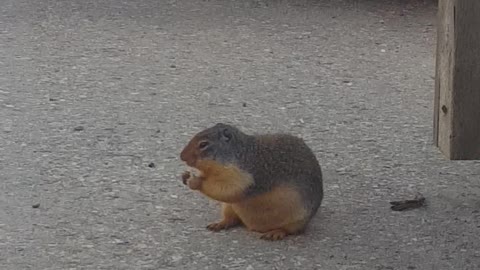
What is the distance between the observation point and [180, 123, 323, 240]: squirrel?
12.6 ft

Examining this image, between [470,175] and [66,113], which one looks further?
[66,113]

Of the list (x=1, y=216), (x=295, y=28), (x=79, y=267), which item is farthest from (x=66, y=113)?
(x=295, y=28)

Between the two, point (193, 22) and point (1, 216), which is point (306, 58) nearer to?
point (193, 22)

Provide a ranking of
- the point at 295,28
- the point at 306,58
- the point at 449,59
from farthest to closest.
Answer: the point at 295,28 < the point at 306,58 < the point at 449,59

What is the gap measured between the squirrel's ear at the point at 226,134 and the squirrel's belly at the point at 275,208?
22 centimetres

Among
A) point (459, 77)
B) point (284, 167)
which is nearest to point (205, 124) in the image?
point (284, 167)

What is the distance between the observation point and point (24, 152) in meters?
4.92

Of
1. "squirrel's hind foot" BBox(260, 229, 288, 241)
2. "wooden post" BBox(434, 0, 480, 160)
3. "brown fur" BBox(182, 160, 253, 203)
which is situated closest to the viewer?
"wooden post" BBox(434, 0, 480, 160)

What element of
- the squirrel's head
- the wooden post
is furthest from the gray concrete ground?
the wooden post

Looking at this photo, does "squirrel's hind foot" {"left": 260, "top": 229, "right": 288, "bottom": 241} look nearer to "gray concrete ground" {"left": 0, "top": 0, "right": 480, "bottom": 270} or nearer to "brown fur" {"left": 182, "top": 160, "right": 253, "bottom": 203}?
"gray concrete ground" {"left": 0, "top": 0, "right": 480, "bottom": 270}

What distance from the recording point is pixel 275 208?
3912 mm

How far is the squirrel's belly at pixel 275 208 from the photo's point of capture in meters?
3.90

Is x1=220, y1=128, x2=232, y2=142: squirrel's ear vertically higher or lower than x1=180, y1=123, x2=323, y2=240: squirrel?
higher

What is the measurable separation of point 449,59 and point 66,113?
8.80ft
